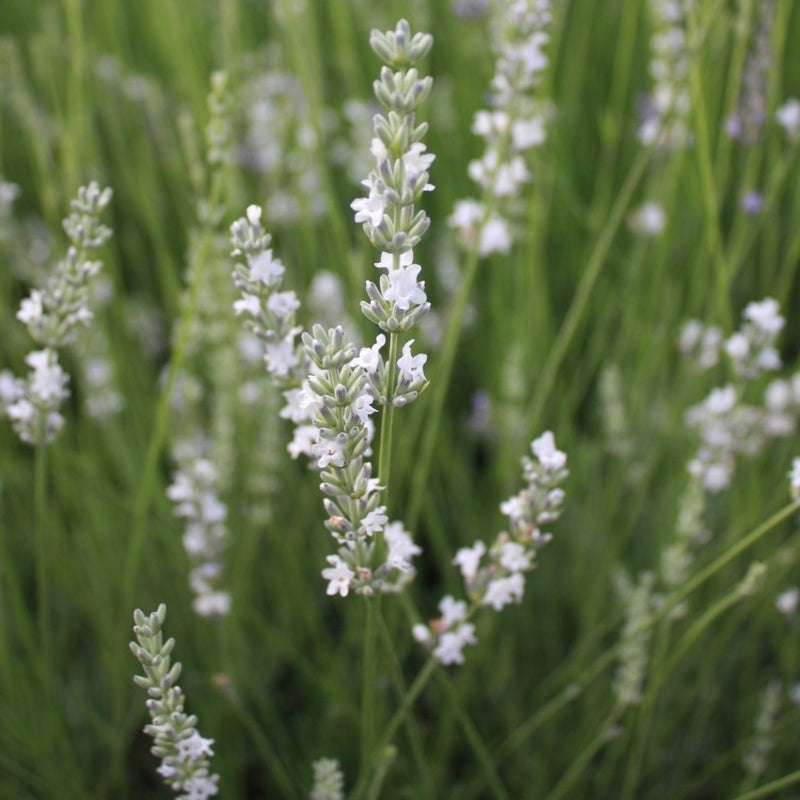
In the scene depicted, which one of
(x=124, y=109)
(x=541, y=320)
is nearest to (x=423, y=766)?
(x=541, y=320)

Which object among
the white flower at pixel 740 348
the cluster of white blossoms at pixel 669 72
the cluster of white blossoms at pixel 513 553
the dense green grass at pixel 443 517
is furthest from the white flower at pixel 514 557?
the cluster of white blossoms at pixel 669 72

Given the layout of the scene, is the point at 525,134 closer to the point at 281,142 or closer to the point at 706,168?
the point at 706,168

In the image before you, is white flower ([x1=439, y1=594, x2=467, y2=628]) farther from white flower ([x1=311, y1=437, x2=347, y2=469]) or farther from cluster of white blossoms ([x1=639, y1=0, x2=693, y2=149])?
cluster of white blossoms ([x1=639, y1=0, x2=693, y2=149])

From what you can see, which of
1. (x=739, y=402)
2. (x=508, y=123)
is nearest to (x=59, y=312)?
(x=508, y=123)

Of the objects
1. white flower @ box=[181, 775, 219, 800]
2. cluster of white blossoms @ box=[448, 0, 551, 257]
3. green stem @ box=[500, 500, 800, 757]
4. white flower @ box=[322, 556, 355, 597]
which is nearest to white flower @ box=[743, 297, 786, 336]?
green stem @ box=[500, 500, 800, 757]

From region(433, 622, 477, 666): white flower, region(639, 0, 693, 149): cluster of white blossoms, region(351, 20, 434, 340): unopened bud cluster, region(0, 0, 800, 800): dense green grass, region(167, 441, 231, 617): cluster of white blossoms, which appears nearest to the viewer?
region(351, 20, 434, 340): unopened bud cluster

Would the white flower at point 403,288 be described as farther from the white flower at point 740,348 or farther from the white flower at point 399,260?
the white flower at point 740,348
